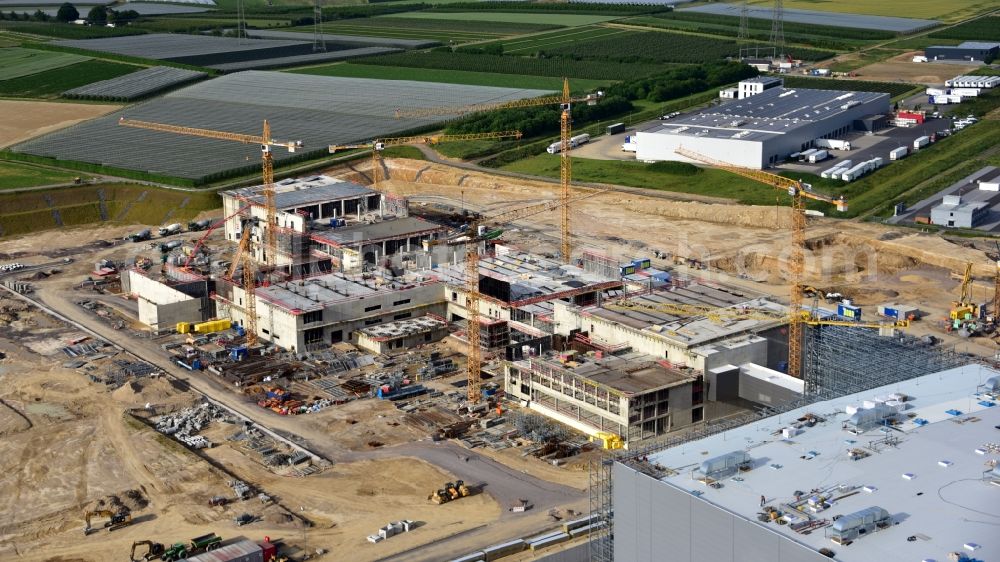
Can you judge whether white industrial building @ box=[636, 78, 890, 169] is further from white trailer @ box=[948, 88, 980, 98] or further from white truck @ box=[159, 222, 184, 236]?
white truck @ box=[159, 222, 184, 236]

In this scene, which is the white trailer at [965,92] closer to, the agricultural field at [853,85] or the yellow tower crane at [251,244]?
the agricultural field at [853,85]

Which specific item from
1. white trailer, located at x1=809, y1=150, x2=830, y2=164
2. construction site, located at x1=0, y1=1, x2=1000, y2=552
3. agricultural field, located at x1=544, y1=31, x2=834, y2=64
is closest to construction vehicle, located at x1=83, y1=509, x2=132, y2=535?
construction site, located at x1=0, y1=1, x2=1000, y2=552

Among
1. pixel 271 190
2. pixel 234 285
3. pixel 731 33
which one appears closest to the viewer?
pixel 234 285

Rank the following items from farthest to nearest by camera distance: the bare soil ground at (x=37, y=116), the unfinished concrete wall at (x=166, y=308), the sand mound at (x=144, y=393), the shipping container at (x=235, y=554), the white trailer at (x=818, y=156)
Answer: the bare soil ground at (x=37, y=116) < the white trailer at (x=818, y=156) < the unfinished concrete wall at (x=166, y=308) < the sand mound at (x=144, y=393) < the shipping container at (x=235, y=554)

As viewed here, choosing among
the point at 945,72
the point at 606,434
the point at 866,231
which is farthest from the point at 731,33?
the point at 606,434

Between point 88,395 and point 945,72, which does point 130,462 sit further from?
point 945,72

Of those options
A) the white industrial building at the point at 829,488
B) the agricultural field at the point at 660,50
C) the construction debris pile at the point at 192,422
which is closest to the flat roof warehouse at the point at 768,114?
the agricultural field at the point at 660,50

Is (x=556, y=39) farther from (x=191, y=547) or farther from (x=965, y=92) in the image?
(x=191, y=547)
